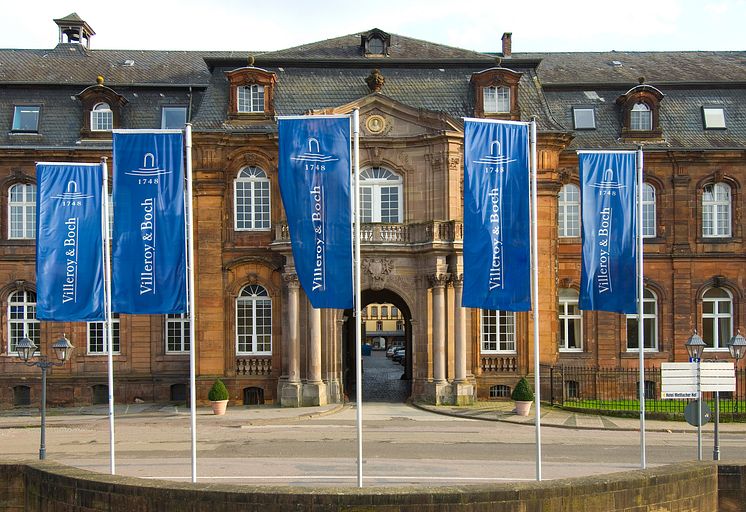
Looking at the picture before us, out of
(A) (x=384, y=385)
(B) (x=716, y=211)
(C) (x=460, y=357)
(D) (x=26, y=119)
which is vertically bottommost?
(A) (x=384, y=385)

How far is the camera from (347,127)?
805 inches

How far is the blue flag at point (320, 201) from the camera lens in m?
20.5

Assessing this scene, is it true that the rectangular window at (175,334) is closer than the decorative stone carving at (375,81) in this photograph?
No

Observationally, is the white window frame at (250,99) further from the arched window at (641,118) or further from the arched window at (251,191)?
the arched window at (641,118)

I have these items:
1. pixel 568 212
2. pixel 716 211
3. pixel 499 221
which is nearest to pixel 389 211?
pixel 568 212

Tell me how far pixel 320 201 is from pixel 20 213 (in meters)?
23.8

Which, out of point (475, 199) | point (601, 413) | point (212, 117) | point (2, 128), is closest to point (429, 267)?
point (601, 413)

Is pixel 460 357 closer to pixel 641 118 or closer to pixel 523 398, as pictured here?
pixel 523 398

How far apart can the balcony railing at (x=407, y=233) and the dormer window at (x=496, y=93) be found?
505 cm

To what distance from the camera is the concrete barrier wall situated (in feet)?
53.8

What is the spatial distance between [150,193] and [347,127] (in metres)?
4.48

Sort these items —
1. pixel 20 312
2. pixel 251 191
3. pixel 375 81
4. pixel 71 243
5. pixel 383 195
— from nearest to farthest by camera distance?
pixel 71 243 < pixel 375 81 < pixel 383 195 < pixel 251 191 < pixel 20 312

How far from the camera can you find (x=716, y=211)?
4122cm

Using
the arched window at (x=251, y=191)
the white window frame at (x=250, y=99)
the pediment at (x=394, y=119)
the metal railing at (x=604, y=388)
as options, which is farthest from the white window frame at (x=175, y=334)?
the metal railing at (x=604, y=388)
